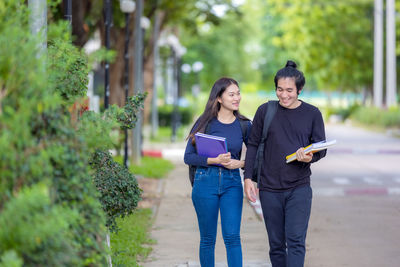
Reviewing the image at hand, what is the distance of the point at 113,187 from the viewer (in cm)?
651

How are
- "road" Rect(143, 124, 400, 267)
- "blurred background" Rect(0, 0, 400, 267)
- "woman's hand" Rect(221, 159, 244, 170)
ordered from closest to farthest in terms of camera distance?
"blurred background" Rect(0, 0, 400, 267) < "woman's hand" Rect(221, 159, 244, 170) < "road" Rect(143, 124, 400, 267)

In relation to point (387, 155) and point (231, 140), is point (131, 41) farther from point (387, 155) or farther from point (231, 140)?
point (231, 140)

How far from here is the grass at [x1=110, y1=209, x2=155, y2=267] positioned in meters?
7.83

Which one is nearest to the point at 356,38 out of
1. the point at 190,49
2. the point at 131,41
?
the point at 190,49

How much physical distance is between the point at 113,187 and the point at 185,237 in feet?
10.9

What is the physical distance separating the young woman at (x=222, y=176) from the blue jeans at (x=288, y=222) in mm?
265

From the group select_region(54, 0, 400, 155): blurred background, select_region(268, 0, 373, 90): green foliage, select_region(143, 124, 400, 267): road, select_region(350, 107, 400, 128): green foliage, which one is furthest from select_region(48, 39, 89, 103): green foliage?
select_region(268, 0, 373, 90): green foliage

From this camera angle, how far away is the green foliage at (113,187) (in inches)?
255

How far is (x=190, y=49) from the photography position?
60.7m

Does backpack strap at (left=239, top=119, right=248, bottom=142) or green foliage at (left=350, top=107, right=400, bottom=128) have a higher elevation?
backpack strap at (left=239, top=119, right=248, bottom=142)

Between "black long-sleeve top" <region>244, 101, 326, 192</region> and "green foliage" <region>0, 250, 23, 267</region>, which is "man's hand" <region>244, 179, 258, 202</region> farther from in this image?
"green foliage" <region>0, 250, 23, 267</region>

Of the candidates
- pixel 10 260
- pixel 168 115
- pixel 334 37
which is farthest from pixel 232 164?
pixel 334 37

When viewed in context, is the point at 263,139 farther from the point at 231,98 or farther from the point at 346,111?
the point at 346,111

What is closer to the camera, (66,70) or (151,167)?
(66,70)
